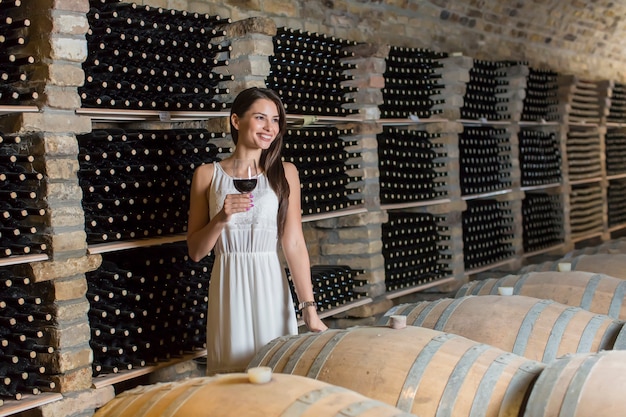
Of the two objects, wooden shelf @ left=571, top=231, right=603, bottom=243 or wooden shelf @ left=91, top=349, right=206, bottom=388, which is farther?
wooden shelf @ left=571, top=231, right=603, bottom=243

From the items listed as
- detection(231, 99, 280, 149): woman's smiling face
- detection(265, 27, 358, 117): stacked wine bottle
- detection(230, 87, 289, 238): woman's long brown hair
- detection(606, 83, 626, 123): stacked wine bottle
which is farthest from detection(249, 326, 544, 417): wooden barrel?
detection(606, 83, 626, 123): stacked wine bottle

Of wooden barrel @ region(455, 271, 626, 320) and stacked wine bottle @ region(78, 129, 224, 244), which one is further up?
stacked wine bottle @ region(78, 129, 224, 244)

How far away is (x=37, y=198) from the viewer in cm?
362

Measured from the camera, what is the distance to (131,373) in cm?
403

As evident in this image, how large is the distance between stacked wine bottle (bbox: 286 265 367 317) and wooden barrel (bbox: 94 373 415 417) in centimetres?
308

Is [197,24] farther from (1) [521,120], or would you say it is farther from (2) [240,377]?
(1) [521,120]

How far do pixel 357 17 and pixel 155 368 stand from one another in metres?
3.80

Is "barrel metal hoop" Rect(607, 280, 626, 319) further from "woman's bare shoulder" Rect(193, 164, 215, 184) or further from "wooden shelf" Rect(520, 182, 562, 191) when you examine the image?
"wooden shelf" Rect(520, 182, 562, 191)

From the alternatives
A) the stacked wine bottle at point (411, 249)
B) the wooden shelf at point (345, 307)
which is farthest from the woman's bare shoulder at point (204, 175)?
the stacked wine bottle at point (411, 249)

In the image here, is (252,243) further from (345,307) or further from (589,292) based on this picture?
(345,307)

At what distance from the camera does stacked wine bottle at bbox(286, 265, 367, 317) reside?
17.9 ft

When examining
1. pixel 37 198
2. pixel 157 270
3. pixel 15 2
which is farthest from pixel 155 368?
pixel 15 2

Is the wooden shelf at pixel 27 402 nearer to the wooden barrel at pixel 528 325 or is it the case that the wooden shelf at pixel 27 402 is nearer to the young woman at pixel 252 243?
the young woman at pixel 252 243

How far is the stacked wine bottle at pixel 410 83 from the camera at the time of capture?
20.7 feet
